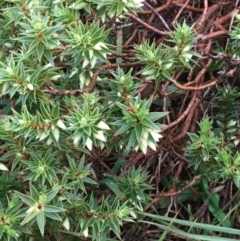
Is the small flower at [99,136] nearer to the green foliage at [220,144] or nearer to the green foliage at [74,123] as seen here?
the green foliage at [74,123]

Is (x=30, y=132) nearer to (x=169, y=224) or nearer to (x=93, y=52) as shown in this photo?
(x=93, y=52)

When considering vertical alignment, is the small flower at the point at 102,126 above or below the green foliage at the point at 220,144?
above

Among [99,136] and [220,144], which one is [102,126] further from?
[220,144]

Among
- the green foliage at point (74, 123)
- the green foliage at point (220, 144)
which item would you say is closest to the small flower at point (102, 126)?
the green foliage at point (74, 123)

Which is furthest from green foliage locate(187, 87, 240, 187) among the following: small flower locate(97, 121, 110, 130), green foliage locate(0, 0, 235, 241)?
small flower locate(97, 121, 110, 130)

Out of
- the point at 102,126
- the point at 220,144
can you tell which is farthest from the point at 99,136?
the point at 220,144

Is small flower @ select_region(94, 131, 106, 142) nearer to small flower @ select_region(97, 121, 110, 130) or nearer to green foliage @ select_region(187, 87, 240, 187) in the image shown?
small flower @ select_region(97, 121, 110, 130)

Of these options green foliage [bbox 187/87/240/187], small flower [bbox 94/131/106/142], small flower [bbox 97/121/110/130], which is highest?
small flower [bbox 97/121/110/130]

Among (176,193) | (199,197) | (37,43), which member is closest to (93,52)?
(37,43)

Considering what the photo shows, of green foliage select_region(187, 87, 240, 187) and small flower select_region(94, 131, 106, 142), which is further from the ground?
small flower select_region(94, 131, 106, 142)

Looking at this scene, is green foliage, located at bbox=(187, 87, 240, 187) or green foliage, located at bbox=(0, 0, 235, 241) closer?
green foliage, located at bbox=(0, 0, 235, 241)

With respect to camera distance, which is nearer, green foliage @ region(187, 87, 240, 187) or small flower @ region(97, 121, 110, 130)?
small flower @ region(97, 121, 110, 130)
